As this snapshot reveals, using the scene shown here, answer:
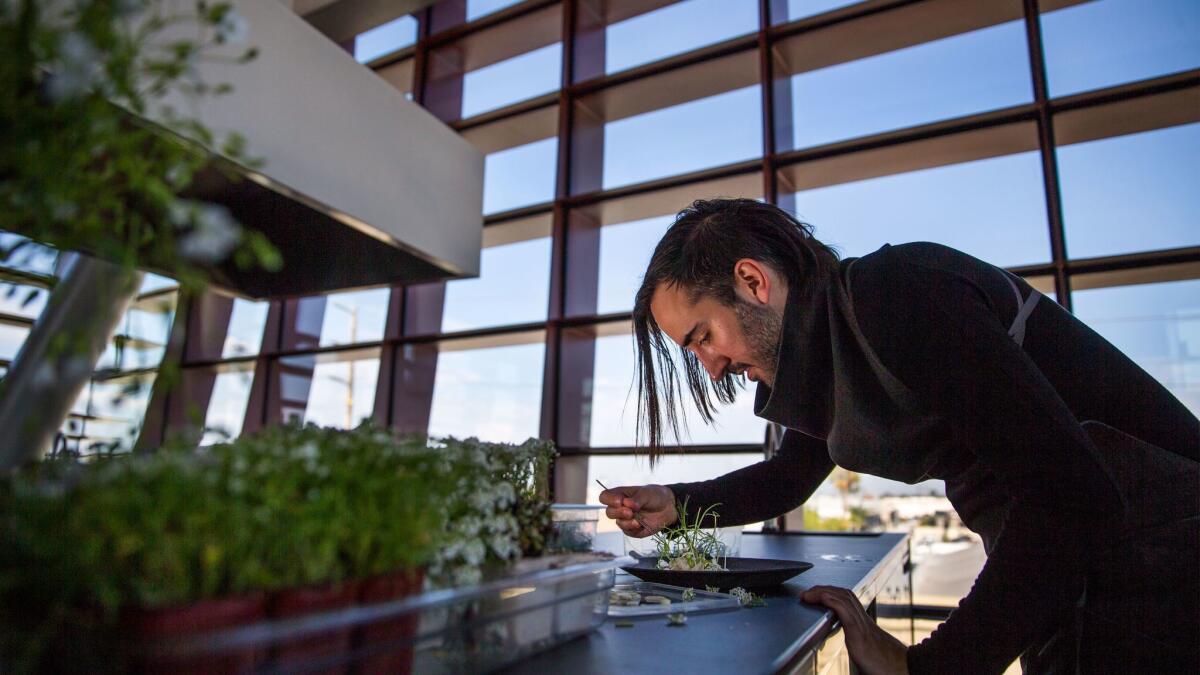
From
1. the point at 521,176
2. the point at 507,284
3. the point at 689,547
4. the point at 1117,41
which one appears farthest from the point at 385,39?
the point at 689,547

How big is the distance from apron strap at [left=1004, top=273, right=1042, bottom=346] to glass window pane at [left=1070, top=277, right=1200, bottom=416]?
2105mm

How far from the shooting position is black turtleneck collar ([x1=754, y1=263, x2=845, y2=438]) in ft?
3.22

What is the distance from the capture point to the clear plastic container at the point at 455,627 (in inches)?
12.7

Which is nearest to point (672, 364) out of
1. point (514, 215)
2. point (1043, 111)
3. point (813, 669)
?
point (813, 669)

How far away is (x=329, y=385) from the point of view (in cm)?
427

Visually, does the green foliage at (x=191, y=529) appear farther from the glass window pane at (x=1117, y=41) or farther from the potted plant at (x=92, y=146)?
the glass window pane at (x=1117, y=41)

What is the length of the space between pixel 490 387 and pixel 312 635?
3513 mm

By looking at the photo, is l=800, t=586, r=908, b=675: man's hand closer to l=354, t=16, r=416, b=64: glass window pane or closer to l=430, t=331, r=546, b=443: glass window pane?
l=430, t=331, r=546, b=443: glass window pane

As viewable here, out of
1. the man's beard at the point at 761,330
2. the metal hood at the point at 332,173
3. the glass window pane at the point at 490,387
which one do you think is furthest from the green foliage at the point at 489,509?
the glass window pane at the point at 490,387

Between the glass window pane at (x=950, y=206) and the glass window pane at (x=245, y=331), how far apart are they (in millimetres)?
3096

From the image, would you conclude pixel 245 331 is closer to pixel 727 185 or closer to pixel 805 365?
pixel 727 185

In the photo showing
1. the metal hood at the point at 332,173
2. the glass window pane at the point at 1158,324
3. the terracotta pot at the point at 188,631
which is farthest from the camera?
the glass window pane at the point at 1158,324

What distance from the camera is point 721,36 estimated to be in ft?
11.8

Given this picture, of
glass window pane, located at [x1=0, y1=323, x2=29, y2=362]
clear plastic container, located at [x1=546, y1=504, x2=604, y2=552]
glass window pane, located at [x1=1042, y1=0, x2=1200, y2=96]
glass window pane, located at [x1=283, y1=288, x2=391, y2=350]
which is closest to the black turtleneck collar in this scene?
clear plastic container, located at [x1=546, y1=504, x2=604, y2=552]
